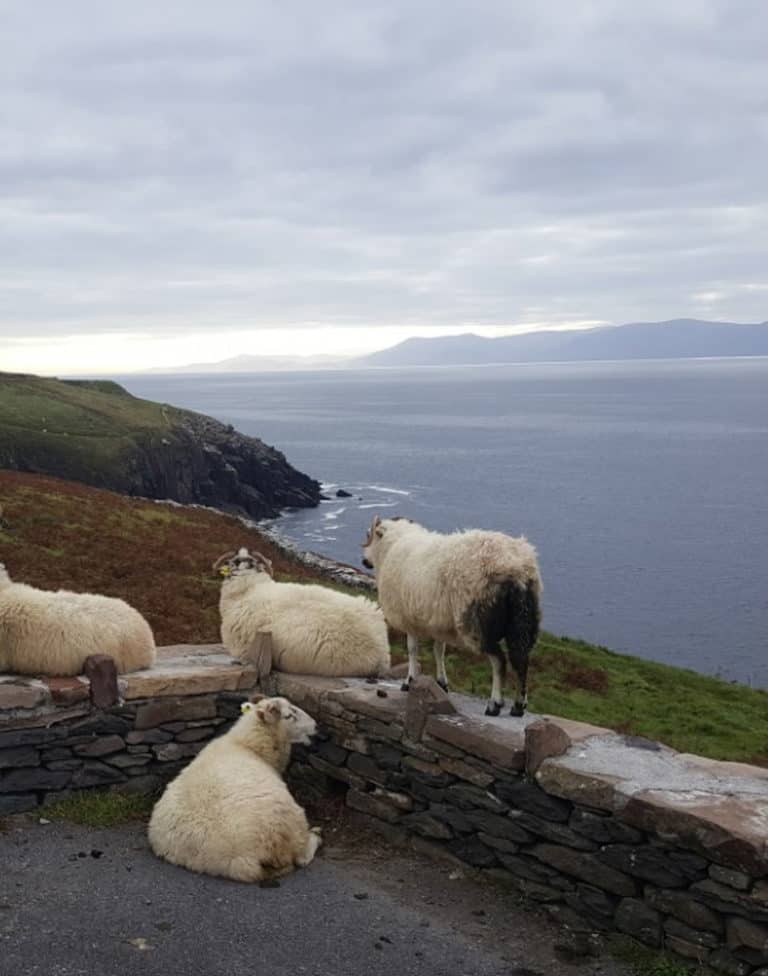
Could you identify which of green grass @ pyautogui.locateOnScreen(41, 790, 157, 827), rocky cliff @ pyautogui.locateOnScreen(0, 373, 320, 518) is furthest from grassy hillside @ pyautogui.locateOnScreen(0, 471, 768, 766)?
rocky cliff @ pyautogui.locateOnScreen(0, 373, 320, 518)

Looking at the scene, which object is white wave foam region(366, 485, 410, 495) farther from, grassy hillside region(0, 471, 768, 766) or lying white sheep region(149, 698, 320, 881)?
lying white sheep region(149, 698, 320, 881)

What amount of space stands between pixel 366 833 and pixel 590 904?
111 inches

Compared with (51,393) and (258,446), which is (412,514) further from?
(51,393)

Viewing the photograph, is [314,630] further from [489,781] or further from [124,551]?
[124,551]

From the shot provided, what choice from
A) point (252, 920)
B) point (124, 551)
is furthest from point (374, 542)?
point (124, 551)

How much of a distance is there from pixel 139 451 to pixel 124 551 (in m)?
61.9

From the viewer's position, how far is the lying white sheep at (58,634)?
422 inches

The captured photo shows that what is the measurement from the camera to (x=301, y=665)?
11.5 meters

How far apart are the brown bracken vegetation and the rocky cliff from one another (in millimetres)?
43928

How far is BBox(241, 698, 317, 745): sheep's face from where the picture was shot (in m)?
10.2

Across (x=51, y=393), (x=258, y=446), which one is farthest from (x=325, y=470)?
(x=51, y=393)

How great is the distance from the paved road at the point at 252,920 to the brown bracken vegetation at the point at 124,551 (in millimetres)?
9796

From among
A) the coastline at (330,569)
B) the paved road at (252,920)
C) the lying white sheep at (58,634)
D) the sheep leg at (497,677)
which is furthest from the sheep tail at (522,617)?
the coastline at (330,569)

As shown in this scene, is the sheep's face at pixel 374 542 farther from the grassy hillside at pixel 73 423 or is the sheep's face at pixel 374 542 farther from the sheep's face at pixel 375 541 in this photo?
the grassy hillside at pixel 73 423
